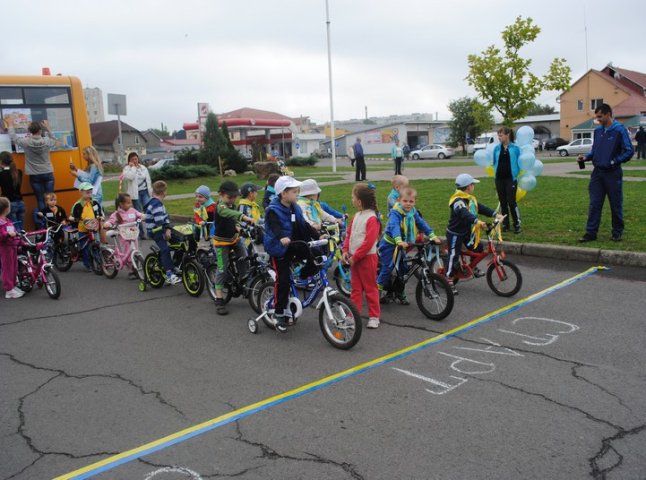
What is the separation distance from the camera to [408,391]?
453cm

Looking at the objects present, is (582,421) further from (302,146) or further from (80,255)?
(302,146)

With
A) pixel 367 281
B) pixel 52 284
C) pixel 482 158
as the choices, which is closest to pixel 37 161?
pixel 52 284

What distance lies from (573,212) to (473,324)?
707cm

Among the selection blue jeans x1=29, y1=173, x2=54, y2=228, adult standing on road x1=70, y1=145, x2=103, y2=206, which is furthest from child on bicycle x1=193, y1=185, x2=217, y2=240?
blue jeans x1=29, y1=173, x2=54, y2=228

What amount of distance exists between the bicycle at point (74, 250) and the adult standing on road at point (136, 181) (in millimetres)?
2107

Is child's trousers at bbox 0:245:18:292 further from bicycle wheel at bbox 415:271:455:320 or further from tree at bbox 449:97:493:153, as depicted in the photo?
tree at bbox 449:97:493:153

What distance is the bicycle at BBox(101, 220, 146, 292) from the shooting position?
871cm

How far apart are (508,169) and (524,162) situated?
0.97ft

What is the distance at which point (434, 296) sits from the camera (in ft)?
20.8

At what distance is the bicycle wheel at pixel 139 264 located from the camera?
8562 mm

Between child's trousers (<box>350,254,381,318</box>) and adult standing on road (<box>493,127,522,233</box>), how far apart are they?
16.9 ft

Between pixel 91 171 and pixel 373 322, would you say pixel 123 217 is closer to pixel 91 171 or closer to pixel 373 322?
pixel 91 171

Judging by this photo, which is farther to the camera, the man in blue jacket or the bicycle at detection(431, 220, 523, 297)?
the man in blue jacket

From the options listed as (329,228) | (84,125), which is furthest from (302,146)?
(329,228)
